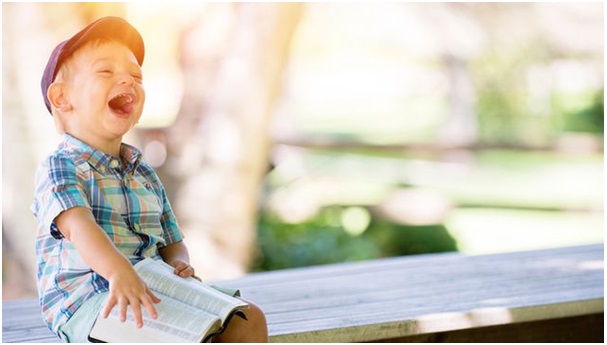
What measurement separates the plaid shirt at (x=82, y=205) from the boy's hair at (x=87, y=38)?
0.16 m

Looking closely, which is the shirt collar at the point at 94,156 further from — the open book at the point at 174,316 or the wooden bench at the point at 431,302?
the wooden bench at the point at 431,302

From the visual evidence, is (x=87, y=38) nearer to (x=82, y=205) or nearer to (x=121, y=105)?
(x=121, y=105)

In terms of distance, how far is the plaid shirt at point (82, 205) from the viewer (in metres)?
2.20

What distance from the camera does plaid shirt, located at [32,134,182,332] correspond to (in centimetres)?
220

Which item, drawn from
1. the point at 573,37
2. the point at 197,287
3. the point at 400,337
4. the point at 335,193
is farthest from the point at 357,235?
the point at 573,37

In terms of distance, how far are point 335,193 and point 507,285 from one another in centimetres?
799

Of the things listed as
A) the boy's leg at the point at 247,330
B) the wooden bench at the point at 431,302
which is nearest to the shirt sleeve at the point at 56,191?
the boy's leg at the point at 247,330

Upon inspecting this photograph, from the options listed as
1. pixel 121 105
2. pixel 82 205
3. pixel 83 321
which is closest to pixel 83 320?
pixel 83 321

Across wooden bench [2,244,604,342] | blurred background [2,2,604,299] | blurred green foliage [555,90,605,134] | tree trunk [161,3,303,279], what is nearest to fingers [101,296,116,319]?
wooden bench [2,244,604,342]

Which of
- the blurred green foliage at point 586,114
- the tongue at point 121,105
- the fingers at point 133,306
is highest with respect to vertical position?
the tongue at point 121,105

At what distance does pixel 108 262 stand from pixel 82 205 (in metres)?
A: 0.16

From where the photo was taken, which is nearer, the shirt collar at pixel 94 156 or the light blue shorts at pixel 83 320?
the light blue shorts at pixel 83 320

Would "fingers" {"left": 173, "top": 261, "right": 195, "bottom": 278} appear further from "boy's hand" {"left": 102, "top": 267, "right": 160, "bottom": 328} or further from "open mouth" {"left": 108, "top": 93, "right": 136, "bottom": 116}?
"open mouth" {"left": 108, "top": 93, "right": 136, "bottom": 116}

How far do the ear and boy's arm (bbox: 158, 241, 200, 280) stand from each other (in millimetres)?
426
